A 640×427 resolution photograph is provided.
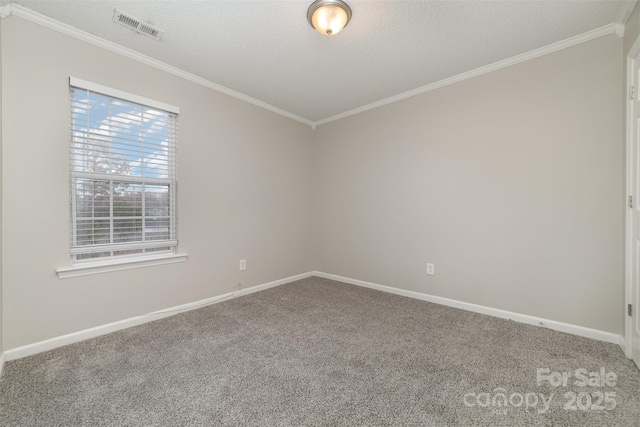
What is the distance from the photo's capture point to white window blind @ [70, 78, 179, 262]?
2088 millimetres

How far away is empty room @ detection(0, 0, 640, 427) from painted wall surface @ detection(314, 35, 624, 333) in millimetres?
17

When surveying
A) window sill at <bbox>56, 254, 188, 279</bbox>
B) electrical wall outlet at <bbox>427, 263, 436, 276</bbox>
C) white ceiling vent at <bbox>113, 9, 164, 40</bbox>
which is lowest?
electrical wall outlet at <bbox>427, 263, 436, 276</bbox>

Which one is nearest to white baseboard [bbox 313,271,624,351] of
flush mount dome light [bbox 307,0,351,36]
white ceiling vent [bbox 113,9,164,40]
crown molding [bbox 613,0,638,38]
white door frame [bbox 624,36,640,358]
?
white door frame [bbox 624,36,640,358]

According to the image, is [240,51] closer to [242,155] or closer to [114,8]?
[114,8]

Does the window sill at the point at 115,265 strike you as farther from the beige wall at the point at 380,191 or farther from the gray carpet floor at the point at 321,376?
the gray carpet floor at the point at 321,376

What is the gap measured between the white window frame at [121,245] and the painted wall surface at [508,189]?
2258 mm

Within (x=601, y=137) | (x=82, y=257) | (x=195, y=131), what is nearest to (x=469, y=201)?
(x=601, y=137)

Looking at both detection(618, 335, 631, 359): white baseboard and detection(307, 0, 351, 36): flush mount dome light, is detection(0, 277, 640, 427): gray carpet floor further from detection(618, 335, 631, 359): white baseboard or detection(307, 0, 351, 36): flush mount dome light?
detection(307, 0, 351, 36): flush mount dome light

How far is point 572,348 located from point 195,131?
3.81m

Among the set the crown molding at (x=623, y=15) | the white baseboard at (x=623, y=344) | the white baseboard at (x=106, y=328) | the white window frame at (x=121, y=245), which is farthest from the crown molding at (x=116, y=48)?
the white baseboard at (x=623, y=344)

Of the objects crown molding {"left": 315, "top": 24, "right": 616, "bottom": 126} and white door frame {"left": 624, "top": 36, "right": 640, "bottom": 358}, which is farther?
crown molding {"left": 315, "top": 24, "right": 616, "bottom": 126}

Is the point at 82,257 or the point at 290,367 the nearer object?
the point at 290,367

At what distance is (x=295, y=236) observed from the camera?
3848mm

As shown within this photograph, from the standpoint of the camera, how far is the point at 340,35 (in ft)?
6.79
